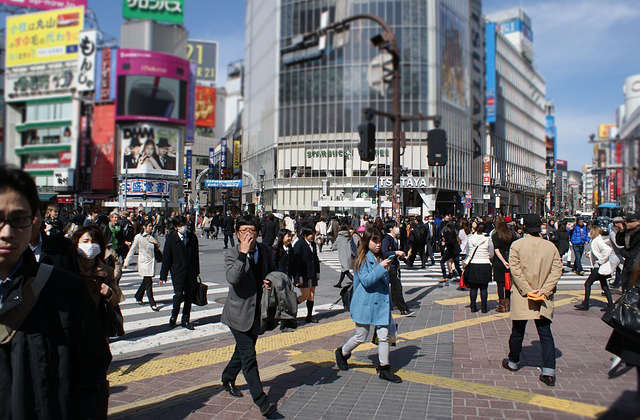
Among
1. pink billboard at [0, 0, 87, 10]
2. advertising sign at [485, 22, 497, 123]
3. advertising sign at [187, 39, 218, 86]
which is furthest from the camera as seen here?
advertising sign at [187, 39, 218, 86]

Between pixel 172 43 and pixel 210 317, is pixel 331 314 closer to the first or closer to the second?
pixel 210 317

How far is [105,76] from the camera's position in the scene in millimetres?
76688

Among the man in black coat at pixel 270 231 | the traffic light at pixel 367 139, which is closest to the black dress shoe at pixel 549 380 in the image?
the traffic light at pixel 367 139

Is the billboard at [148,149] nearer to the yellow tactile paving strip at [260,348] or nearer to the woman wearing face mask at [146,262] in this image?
the woman wearing face mask at [146,262]

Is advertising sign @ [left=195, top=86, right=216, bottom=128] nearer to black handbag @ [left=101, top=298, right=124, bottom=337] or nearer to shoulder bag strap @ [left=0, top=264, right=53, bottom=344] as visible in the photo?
black handbag @ [left=101, top=298, right=124, bottom=337]

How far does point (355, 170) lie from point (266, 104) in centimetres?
1441

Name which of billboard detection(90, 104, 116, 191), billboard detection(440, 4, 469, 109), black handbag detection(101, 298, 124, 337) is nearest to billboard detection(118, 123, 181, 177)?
billboard detection(90, 104, 116, 191)

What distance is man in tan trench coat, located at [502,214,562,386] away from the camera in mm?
5367

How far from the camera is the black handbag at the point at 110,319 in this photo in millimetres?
4522

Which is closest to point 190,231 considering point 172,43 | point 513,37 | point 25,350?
point 25,350

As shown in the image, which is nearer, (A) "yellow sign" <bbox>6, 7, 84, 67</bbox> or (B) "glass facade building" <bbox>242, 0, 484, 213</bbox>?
(B) "glass facade building" <bbox>242, 0, 484, 213</bbox>

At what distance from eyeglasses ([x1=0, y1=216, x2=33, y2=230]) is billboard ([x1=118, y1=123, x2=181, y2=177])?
255 ft

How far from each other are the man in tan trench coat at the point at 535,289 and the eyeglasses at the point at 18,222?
5064mm

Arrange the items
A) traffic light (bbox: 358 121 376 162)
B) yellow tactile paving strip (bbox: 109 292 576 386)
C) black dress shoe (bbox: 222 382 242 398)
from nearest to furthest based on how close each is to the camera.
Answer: black dress shoe (bbox: 222 382 242 398)
yellow tactile paving strip (bbox: 109 292 576 386)
traffic light (bbox: 358 121 376 162)
